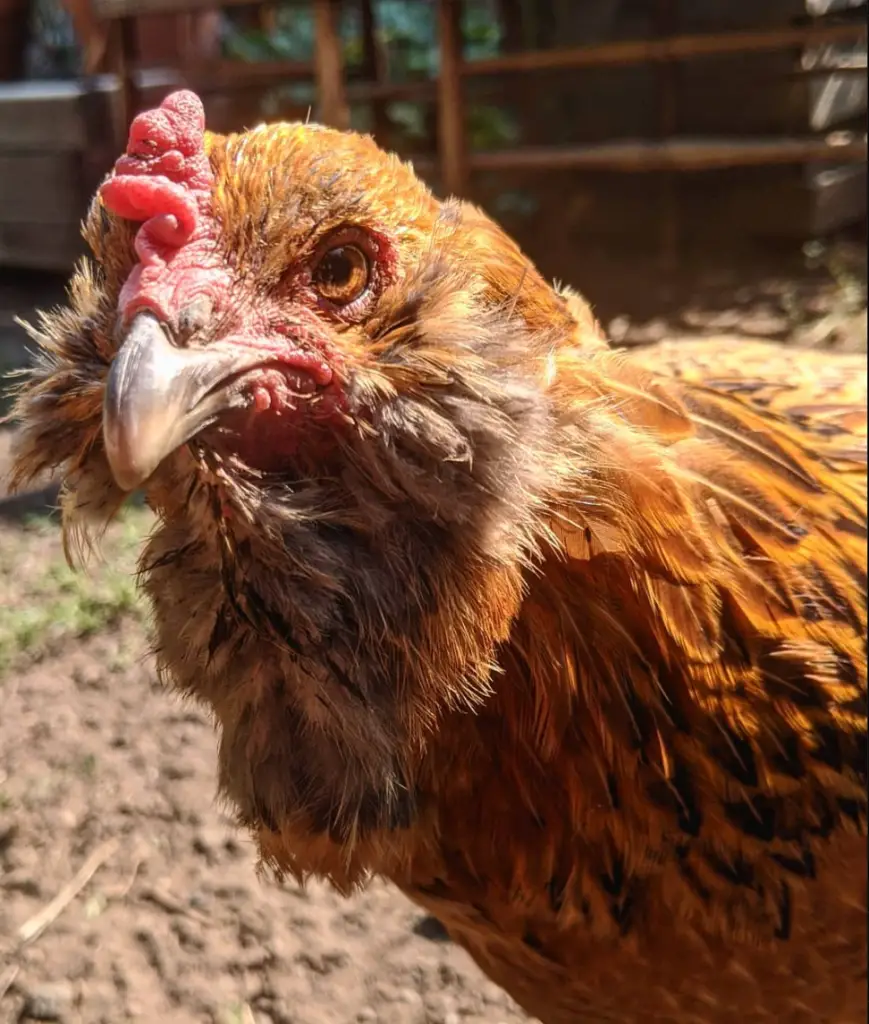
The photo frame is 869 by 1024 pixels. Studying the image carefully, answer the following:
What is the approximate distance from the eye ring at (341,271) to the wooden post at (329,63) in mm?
3825

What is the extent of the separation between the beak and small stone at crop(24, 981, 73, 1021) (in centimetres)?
150

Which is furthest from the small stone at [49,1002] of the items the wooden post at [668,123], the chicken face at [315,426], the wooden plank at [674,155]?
the wooden post at [668,123]

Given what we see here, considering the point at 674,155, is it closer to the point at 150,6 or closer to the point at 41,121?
the point at 150,6

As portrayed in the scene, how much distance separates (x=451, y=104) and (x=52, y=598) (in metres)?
2.96

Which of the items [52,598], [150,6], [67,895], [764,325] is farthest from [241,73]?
[67,895]

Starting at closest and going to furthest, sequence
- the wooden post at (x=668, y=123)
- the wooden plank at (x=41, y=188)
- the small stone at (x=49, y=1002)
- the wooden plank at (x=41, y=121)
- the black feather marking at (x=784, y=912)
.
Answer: the black feather marking at (x=784, y=912) → the small stone at (x=49, y=1002) → the wooden plank at (x=41, y=121) → the wooden plank at (x=41, y=188) → the wooden post at (x=668, y=123)

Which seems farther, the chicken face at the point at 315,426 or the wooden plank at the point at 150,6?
the wooden plank at the point at 150,6

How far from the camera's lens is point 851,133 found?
5.61m

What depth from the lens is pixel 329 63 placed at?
455 centimetres

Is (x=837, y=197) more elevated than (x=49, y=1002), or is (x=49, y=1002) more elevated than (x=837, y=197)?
(x=837, y=197)

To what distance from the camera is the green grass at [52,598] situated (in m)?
2.91

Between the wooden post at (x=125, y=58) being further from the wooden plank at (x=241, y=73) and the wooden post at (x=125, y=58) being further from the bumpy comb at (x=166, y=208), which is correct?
the bumpy comb at (x=166, y=208)

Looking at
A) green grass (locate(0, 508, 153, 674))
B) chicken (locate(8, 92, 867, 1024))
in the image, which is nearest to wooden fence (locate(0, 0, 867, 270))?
green grass (locate(0, 508, 153, 674))

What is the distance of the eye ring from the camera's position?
1061 mm
